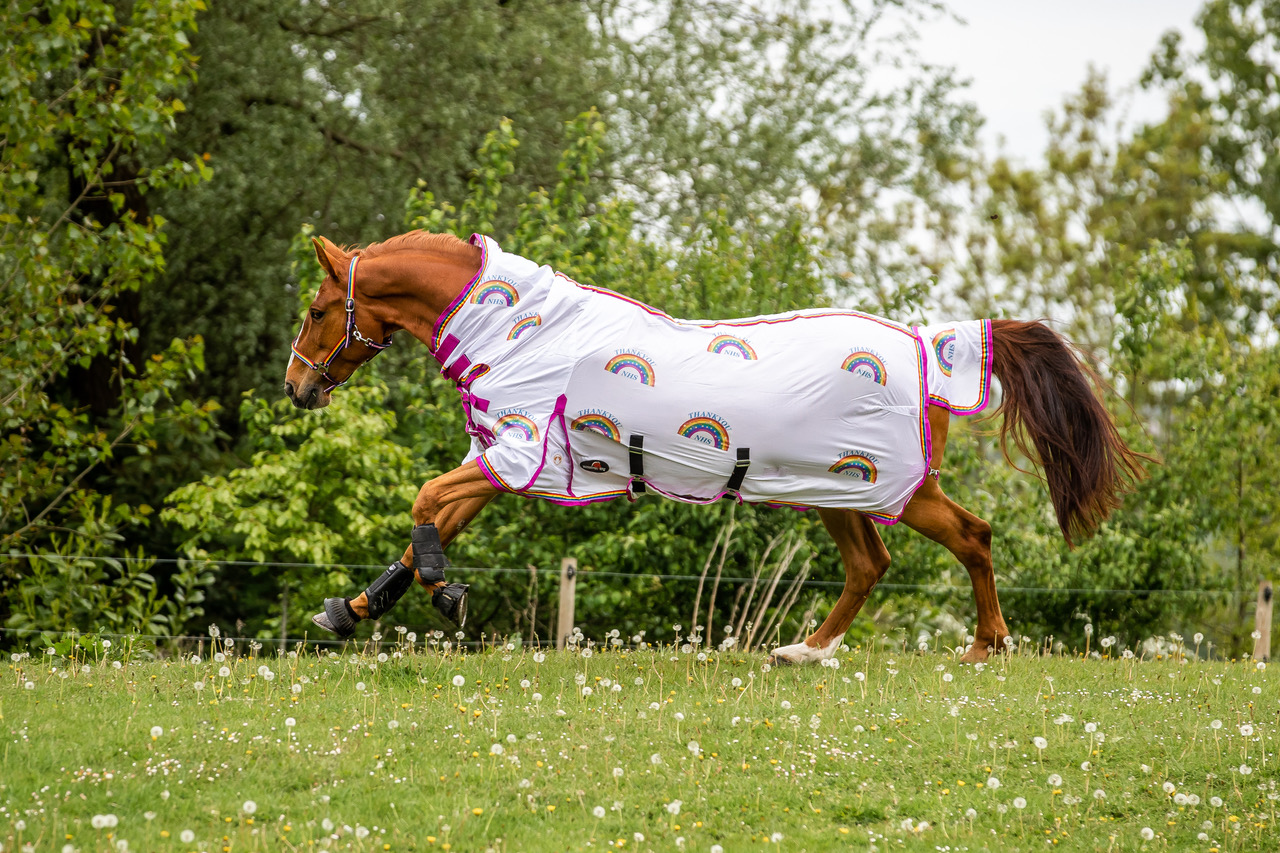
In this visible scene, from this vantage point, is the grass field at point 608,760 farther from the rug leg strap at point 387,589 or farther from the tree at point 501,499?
the tree at point 501,499

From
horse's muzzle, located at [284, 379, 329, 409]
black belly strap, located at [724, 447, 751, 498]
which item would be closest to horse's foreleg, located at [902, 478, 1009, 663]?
black belly strap, located at [724, 447, 751, 498]

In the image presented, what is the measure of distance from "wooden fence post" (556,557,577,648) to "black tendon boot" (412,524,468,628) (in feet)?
8.43

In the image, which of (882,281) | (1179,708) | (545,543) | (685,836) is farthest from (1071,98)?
(685,836)

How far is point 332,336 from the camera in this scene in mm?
6484

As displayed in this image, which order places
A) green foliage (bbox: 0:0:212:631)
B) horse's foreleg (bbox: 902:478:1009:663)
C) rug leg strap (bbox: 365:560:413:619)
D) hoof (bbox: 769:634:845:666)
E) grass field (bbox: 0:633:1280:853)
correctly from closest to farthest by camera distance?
grass field (bbox: 0:633:1280:853)
rug leg strap (bbox: 365:560:413:619)
horse's foreleg (bbox: 902:478:1009:663)
hoof (bbox: 769:634:845:666)
green foliage (bbox: 0:0:212:631)

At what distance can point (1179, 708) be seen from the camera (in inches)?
238

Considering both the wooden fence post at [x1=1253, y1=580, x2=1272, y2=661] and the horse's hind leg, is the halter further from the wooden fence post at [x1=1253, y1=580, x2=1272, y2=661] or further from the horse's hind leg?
the wooden fence post at [x1=1253, y1=580, x2=1272, y2=661]

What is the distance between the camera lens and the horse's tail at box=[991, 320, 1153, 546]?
22.9 feet

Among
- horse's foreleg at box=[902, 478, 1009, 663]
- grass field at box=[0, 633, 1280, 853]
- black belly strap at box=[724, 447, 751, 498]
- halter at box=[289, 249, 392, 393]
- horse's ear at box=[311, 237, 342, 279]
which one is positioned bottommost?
grass field at box=[0, 633, 1280, 853]

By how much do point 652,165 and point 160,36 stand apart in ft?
26.3

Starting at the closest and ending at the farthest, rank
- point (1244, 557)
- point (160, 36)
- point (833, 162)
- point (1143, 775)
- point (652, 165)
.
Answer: point (1143, 775), point (160, 36), point (1244, 557), point (652, 165), point (833, 162)

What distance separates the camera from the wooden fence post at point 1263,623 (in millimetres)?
8945

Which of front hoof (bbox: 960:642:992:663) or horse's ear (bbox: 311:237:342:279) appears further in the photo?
front hoof (bbox: 960:642:992:663)

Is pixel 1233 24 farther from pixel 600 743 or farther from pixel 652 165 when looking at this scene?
pixel 600 743
